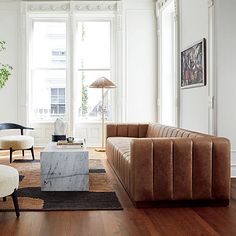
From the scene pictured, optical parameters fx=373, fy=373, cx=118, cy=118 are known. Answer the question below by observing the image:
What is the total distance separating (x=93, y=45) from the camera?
27.8ft

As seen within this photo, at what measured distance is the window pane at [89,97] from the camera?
848 centimetres

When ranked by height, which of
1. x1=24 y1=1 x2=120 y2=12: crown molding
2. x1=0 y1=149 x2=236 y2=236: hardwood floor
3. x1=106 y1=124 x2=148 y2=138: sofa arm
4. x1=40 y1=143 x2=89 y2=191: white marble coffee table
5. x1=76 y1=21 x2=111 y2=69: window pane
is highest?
x1=24 y1=1 x2=120 y2=12: crown molding

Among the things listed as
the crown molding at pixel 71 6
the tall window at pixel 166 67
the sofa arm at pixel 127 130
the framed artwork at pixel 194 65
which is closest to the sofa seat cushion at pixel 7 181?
the framed artwork at pixel 194 65

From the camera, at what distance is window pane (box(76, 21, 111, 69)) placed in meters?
8.47

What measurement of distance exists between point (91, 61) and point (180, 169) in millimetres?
5439

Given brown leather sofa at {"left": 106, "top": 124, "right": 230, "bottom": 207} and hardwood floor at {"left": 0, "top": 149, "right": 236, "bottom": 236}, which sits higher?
brown leather sofa at {"left": 106, "top": 124, "right": 230, "bottom": 207}

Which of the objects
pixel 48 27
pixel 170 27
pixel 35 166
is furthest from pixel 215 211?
pixel 48 27

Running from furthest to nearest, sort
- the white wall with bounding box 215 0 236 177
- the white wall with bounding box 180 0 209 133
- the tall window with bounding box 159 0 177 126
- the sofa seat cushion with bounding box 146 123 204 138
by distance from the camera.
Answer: the tall window with bounding box 159 0 177 126 → the white wall with bounding box 180 0 209 133 → the white wall with bounding box 215 0 236 177 → the sofa seat cushion with bounding box 146 123 204 138

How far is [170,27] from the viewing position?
7.90 metres

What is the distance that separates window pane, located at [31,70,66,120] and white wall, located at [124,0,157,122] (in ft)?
5.07

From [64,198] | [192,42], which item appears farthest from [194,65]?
[64,198]

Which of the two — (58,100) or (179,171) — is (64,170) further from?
(58,100)

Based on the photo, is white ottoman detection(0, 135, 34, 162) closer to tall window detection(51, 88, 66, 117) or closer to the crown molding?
tall window detection(51, 88, 66, 117)

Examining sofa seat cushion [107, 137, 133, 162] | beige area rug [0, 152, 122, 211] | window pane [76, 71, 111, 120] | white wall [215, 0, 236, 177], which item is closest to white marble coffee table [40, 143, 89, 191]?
beige area rug [0, 152, 122, 211]
